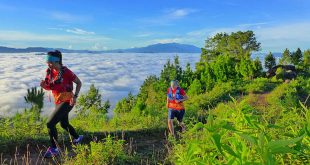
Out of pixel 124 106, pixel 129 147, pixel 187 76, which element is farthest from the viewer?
pixel 187 76

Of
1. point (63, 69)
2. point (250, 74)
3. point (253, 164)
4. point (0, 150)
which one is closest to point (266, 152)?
point (253, 164)

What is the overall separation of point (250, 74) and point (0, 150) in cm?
3960

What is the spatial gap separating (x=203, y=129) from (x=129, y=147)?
7400 millimetres

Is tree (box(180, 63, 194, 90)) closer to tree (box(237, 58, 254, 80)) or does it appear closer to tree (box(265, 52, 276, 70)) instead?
tree (box(237, 58, 254, 80))

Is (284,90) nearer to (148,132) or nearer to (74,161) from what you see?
(148,132)

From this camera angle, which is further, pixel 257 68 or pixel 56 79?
pixel 257 68

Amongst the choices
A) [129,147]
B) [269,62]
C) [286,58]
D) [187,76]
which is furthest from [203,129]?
[286,58]

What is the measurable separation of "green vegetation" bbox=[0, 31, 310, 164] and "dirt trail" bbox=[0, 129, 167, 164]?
3 cm

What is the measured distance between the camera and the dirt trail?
335 inches

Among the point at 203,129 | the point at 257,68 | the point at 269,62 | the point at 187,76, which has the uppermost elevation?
the point at 203,129

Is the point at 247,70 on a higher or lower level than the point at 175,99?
lower

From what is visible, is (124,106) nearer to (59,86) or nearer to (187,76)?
(187,76)

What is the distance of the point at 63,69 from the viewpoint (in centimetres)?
805

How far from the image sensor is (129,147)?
→ 10.0 meters
